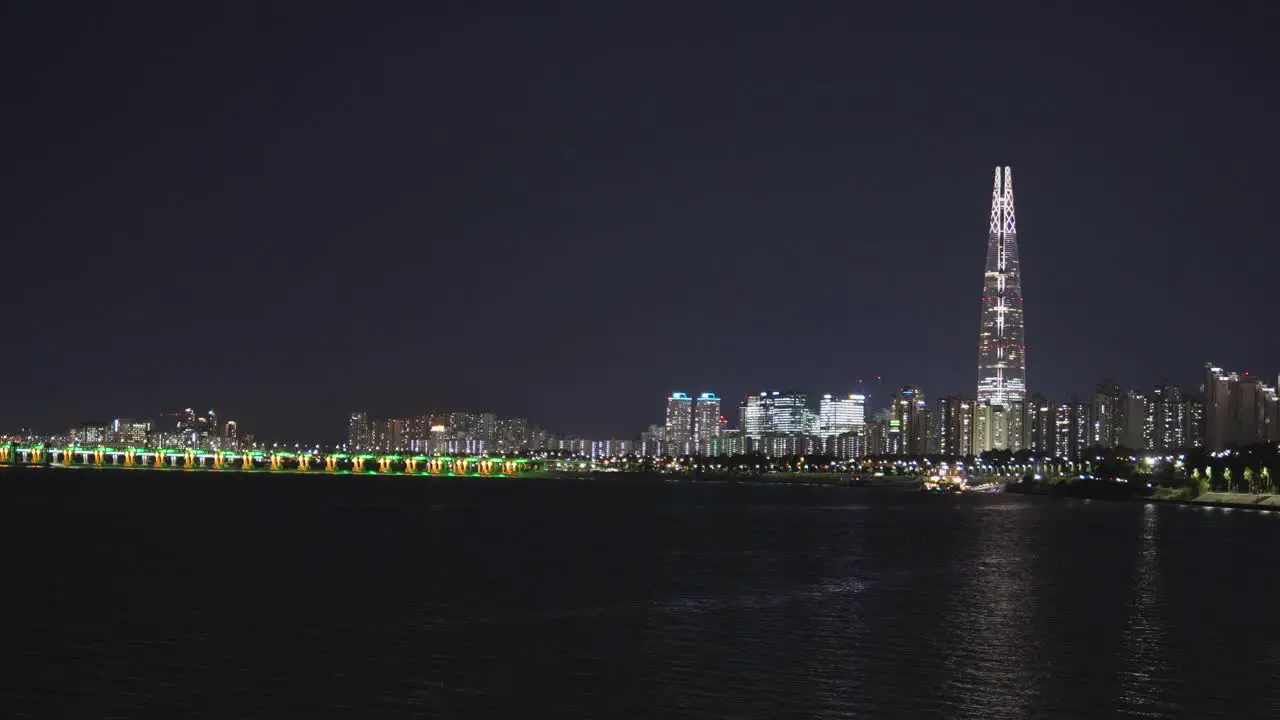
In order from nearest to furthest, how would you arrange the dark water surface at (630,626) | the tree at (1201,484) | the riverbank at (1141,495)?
the dark water surface at (630,626)
the riverbank at (1141,495)
the tree at (1201,484)

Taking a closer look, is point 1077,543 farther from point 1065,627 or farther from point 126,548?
point 126,548

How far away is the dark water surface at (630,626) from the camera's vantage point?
21000mm

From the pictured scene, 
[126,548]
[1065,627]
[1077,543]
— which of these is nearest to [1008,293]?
[1077,543]

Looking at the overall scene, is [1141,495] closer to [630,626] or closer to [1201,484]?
[1201,484]

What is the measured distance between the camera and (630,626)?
29.0 metres

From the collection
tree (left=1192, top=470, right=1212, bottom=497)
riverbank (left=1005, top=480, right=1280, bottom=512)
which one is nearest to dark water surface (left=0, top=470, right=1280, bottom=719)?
riverbank (left=1005, top=480, right=1280, bottom=512)

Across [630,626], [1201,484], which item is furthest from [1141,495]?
[630,626]

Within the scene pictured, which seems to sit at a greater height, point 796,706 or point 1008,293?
point 1008,293

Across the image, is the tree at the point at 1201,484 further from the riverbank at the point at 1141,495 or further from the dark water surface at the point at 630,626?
the dark water surface at the point at 630,626

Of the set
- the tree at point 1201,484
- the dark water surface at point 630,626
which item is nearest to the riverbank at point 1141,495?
the tree at point 1201,484

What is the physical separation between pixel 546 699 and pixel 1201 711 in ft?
29.3

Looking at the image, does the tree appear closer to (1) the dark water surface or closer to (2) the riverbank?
(2) the riverbank

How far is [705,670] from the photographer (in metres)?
23.3

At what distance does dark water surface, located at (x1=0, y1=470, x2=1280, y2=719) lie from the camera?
827 inches
